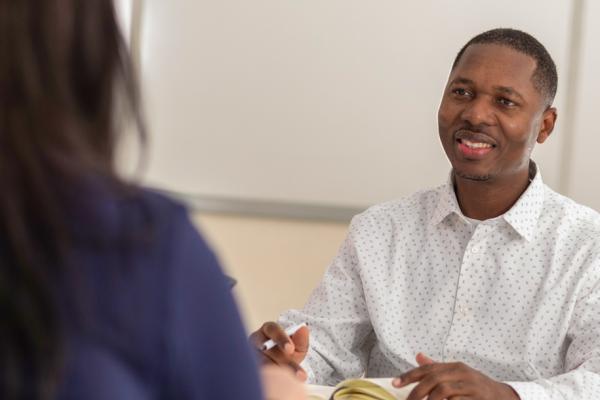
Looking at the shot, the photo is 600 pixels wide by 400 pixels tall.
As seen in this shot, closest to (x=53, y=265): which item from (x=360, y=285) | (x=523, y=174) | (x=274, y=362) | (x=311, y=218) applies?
(x=274, y=362)

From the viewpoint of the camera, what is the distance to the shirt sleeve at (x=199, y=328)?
66 centimetres

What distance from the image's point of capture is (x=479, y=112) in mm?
2256

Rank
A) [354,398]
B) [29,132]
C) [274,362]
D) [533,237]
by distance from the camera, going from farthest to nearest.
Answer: [533,237]
[274,362]
[354,398]
[29,132]

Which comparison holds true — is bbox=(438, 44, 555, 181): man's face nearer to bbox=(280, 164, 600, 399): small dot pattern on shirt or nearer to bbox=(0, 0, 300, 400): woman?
bbox=(280, 164, 600, 399): small dot pattern on shirt

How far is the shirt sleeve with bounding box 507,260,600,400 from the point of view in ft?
5.85

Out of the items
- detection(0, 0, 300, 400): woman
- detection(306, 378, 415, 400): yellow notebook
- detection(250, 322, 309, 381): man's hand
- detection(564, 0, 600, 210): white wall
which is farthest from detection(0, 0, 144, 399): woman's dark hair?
detection(564, 0, 600, 210): white wall

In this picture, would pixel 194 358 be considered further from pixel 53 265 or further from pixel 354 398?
pixel 354 398

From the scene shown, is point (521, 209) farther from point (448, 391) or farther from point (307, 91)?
point (307, 91)

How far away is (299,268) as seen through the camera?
3594 mm

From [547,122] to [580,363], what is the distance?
0.69 meters

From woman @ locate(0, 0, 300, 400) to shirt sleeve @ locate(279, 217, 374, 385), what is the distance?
1424 mm

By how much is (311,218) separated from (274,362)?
1.75 metres

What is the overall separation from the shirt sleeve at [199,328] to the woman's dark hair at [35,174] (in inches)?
2.9

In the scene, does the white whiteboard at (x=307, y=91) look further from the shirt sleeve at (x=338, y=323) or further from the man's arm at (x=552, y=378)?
the man's arm at (x=552, y=378)
